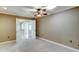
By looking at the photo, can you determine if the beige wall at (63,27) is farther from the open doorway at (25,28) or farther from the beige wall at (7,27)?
the beige wall at (7,27)

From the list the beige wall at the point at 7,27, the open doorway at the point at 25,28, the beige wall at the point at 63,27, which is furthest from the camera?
the open doorway at the point at 25,28

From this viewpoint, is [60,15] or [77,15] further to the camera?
[60,15]

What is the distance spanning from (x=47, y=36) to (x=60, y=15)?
5.86 ft

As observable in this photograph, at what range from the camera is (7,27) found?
4.88 meters

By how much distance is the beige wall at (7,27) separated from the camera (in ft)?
15.0

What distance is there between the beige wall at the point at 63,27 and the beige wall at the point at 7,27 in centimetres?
219

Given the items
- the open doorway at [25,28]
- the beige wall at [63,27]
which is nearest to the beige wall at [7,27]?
the open doorway at [25,28]

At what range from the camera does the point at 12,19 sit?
5.14 m

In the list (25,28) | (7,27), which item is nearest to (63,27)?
(7,27)

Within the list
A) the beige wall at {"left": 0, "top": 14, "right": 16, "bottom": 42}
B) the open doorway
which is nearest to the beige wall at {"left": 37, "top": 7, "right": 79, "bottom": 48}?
the open doorway

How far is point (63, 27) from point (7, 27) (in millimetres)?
3339
